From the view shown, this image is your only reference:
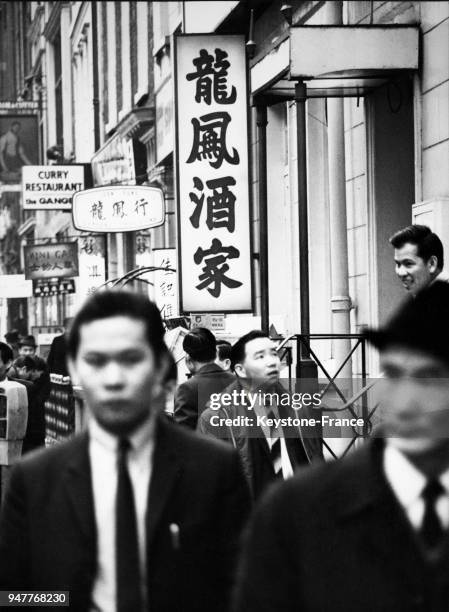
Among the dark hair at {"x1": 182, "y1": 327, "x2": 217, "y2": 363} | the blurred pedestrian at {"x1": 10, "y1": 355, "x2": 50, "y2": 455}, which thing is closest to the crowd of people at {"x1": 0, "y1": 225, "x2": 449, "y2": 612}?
the dark hair at {"x1": 182, "y1": 327, "x2": 217, "y2": 363}

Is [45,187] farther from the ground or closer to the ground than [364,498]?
farther from the ground

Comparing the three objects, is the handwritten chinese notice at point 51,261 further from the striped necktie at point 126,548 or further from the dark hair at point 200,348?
the striped necktie at point 126,548

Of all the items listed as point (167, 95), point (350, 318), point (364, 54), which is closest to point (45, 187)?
point (167, 95)

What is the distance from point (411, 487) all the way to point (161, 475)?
2.46 ft

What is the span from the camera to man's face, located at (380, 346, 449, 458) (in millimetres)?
2967

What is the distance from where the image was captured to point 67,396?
65.9ft

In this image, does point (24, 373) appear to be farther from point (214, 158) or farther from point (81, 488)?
point (81, 488)

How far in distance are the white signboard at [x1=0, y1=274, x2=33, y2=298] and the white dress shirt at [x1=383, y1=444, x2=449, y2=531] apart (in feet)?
72.0

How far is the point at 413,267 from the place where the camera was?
283 inches

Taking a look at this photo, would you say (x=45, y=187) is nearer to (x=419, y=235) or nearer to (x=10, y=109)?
(x=10, y=109)

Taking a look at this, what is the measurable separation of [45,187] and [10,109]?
11.9 meters

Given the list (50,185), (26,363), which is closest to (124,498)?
(26,363)

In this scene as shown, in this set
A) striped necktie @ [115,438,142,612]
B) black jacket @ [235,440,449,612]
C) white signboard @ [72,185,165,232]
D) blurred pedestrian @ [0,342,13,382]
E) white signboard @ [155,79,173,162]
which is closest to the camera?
black jacket @ [235,440,449,612]

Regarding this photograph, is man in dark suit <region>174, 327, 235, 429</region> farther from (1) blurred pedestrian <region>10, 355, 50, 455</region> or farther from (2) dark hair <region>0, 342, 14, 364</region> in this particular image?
(1) blurred pedestrian <region>10, 355, 50, 455</region>
